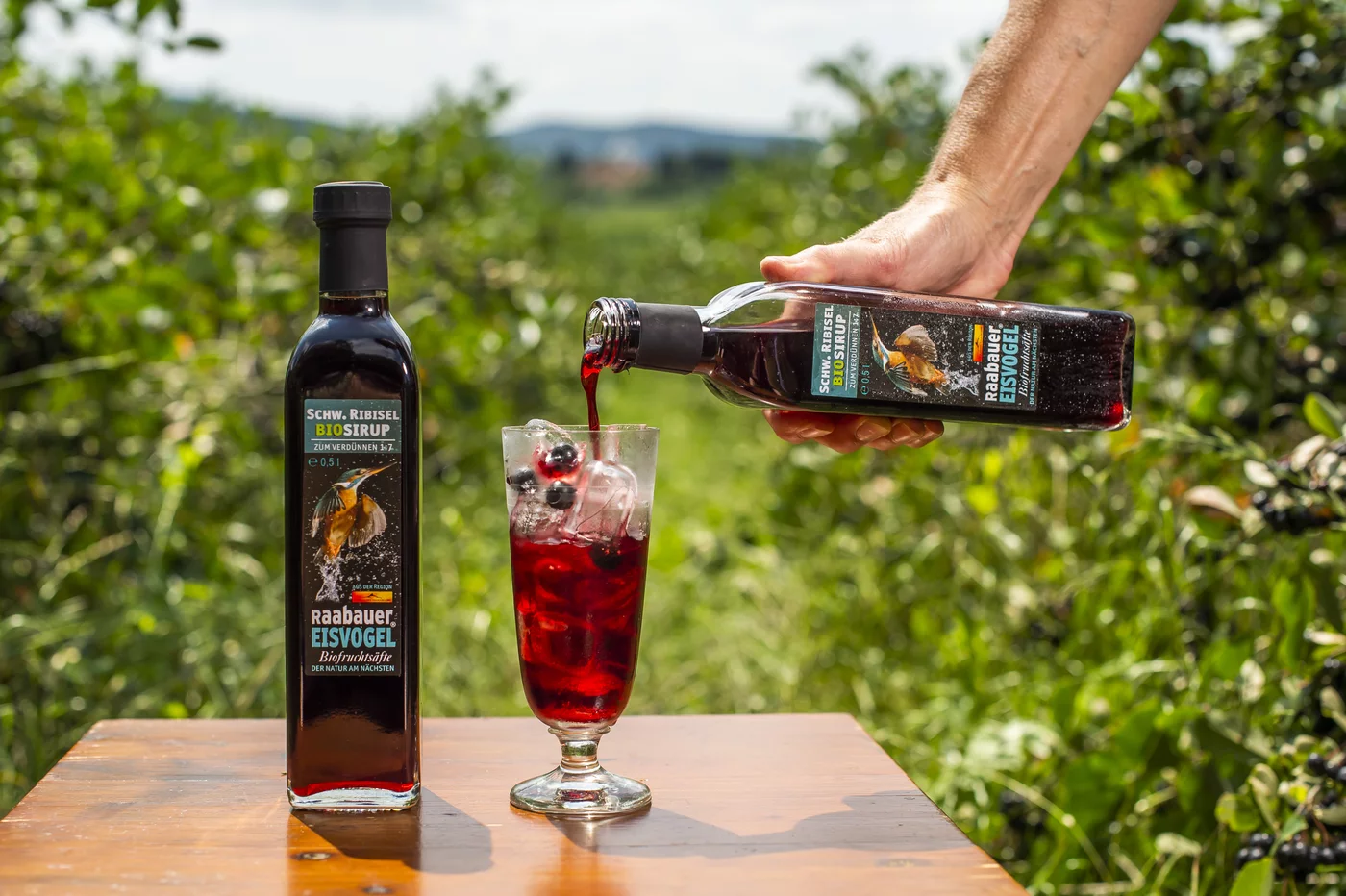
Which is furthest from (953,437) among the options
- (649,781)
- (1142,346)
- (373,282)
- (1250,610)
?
(373,282)

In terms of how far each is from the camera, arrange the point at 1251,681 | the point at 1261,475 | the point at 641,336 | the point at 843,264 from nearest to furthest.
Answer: the point at 641,336 < the point at 843,264 < the point at 1261,475 < the point at 1251,681

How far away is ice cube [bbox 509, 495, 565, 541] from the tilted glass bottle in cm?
21

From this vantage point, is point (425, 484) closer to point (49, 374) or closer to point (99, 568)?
point (99, 568)

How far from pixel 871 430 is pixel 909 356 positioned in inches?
13.6

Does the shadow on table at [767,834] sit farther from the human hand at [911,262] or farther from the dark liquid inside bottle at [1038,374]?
the human hand at [911,262]

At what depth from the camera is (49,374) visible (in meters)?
2.71

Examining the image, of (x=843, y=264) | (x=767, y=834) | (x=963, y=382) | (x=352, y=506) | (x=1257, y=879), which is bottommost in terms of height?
(x=1257, y=879)

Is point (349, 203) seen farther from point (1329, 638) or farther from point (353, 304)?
point (1329, 638)

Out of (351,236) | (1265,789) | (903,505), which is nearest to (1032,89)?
(1265,789)

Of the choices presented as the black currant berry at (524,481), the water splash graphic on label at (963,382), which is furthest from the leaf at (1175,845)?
the black currant berry at (524,481)

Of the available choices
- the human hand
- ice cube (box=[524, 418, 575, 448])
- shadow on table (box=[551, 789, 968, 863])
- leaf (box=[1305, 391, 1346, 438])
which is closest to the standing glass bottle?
ice cube (box=[524, 418, 575, 448])

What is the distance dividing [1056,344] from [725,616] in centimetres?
238

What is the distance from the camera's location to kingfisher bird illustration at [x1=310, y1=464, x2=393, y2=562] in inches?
46.7

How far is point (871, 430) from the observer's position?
174cm
